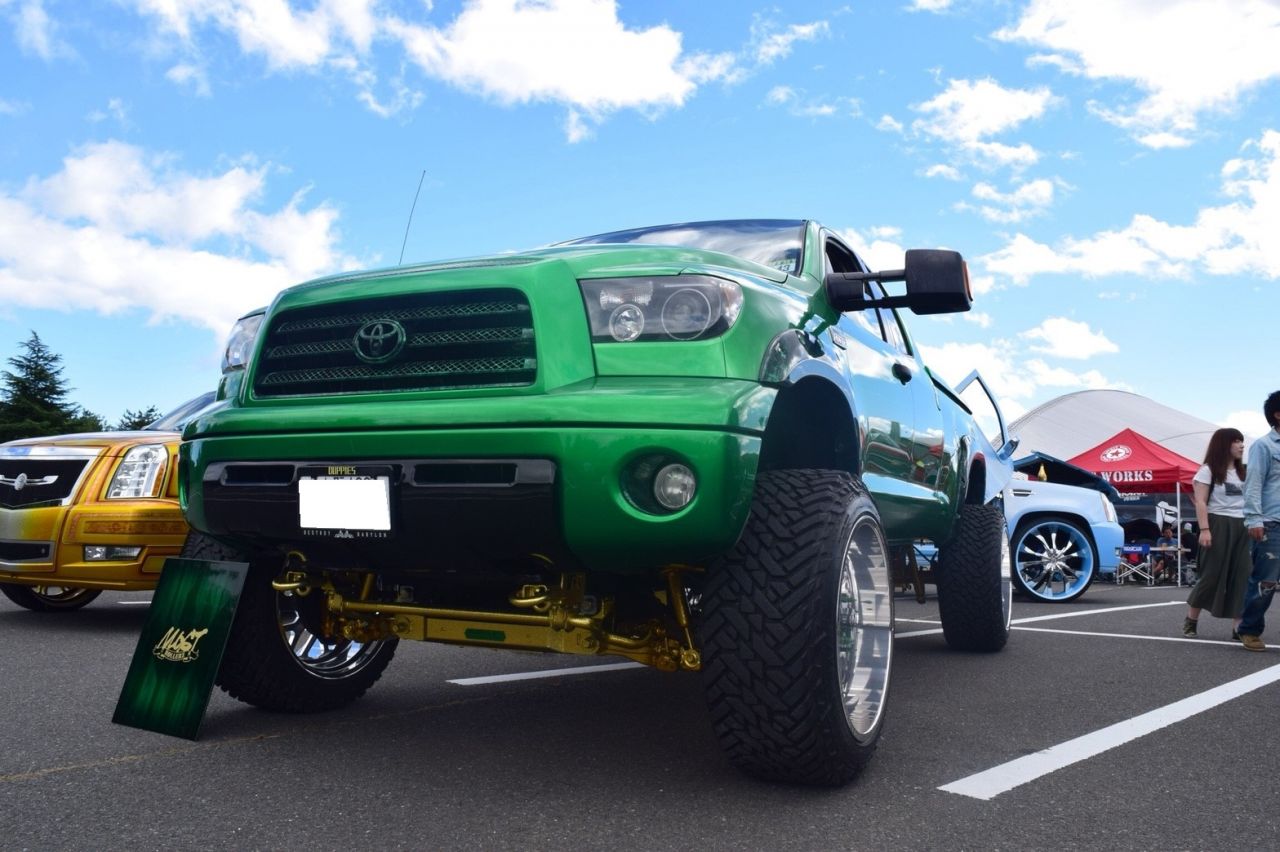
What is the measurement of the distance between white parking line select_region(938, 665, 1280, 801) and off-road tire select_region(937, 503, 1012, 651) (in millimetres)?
1111

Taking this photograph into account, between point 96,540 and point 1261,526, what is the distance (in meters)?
6.52

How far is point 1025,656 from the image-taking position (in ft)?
18.9

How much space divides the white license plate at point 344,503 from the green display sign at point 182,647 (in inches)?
22.0

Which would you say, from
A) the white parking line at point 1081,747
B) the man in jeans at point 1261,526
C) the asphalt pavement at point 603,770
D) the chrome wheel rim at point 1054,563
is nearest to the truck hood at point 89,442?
the asphalt pavement at point 603,770

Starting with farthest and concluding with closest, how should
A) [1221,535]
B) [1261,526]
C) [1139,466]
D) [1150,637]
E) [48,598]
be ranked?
[1139,466] → [1221,535] → [1150,637] → [48,598] → [1261,526]

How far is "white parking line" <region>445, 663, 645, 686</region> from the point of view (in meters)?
4.55

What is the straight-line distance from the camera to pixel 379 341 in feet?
9.34

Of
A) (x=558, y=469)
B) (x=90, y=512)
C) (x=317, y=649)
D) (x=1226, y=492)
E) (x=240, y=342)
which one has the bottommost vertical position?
(x=317, y=649)

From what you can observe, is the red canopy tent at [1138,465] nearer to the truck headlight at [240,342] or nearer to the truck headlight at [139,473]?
the truck headlight at [139,473]

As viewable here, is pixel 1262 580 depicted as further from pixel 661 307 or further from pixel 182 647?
pixel 182 647

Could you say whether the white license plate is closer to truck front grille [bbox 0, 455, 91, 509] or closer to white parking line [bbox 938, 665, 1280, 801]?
white parking line [bbox 938, 665, 1280, 801]

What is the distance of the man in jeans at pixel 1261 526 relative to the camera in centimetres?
641

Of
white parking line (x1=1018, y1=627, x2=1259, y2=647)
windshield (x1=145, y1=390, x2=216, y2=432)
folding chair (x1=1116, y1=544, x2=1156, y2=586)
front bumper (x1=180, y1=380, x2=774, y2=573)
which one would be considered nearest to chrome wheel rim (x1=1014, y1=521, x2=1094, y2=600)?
white parking line (x1=1018, y1=627, x2=1259, y2=647)

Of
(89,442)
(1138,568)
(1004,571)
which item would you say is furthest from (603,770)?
(1138,568)
